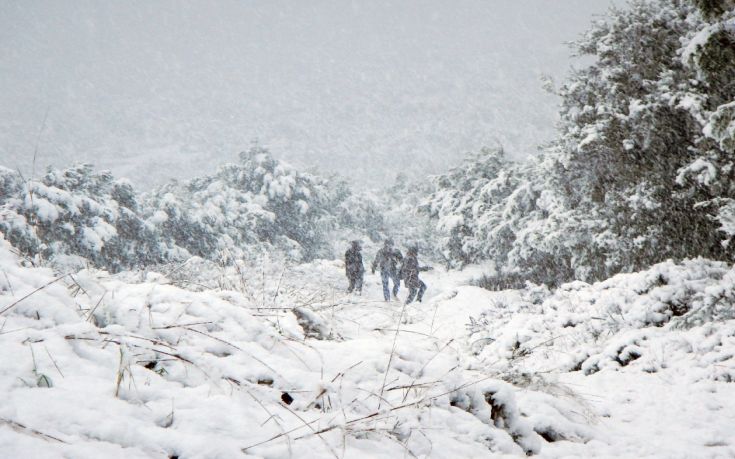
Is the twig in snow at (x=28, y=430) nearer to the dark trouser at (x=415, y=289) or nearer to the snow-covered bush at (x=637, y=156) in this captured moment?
the snow-covered bush at (x=637, y=156)

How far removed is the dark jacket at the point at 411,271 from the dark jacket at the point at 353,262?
110 cm

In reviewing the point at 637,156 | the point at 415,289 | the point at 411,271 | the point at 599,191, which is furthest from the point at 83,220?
the point at 637,156

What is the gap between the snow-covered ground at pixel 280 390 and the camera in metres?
1.41

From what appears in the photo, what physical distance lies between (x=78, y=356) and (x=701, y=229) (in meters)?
10.7

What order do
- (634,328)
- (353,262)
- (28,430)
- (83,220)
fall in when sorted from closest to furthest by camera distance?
(28,430)
(634,328)
(353,262)
(83,220)

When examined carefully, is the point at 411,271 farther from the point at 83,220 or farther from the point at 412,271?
the point at 83,220

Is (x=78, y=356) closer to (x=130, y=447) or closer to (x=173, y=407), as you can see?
(x=173, y=407)

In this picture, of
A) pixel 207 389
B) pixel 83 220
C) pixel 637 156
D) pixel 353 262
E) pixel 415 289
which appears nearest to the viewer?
pixel 207 389

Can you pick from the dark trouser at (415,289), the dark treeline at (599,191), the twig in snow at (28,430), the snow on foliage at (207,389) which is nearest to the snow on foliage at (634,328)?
the snow on foliage at (207,389)

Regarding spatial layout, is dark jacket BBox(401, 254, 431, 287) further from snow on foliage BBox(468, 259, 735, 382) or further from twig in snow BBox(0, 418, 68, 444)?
twig in snow BBox(0, 418, 68, 444)

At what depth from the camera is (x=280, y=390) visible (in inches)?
76.9

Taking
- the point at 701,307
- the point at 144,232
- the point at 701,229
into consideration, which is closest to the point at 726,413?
the point at 701,307

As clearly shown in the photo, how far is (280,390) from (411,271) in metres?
10.1

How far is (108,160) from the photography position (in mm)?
100875
